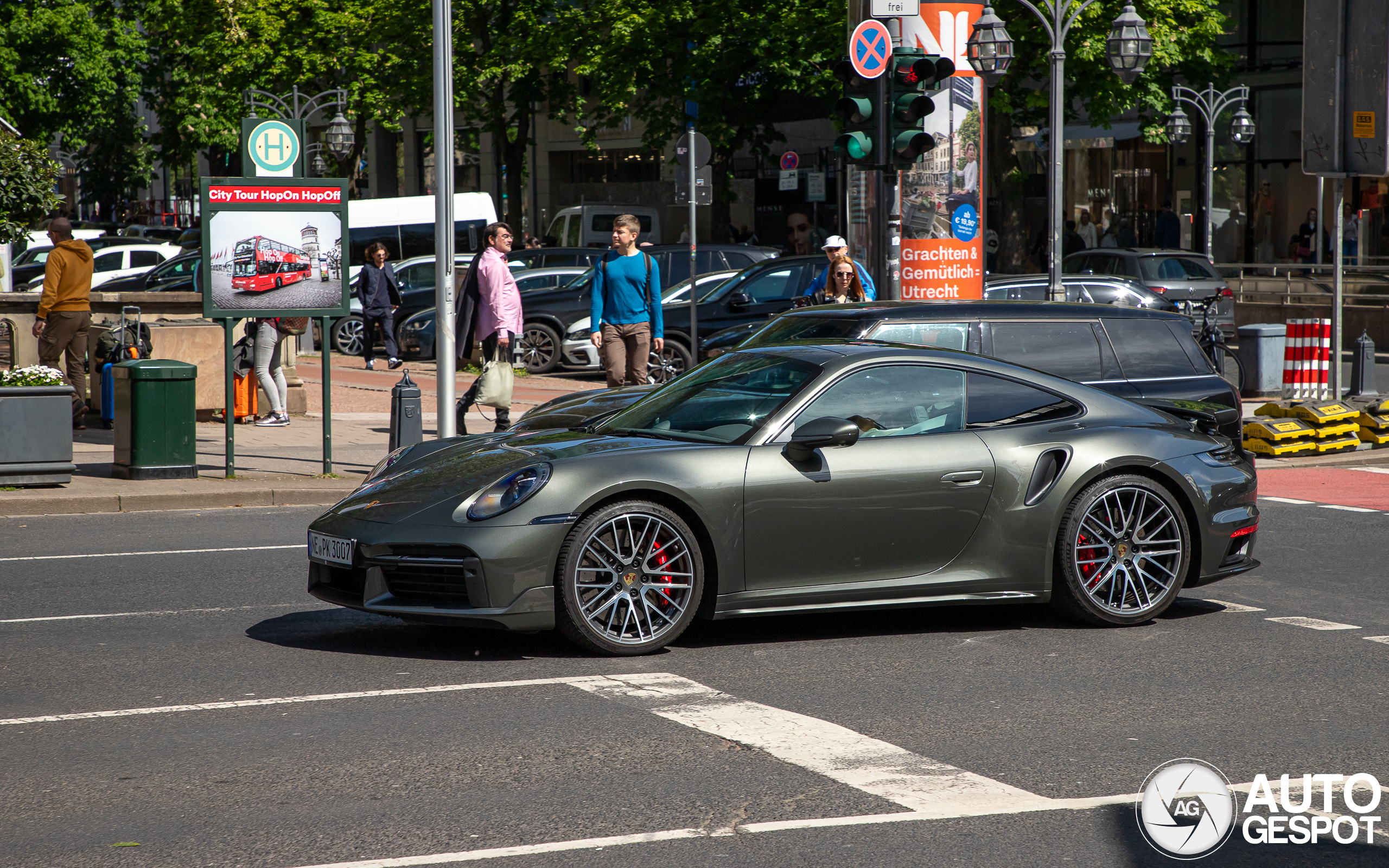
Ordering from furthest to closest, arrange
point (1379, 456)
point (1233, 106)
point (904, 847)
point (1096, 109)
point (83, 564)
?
point (1233, 106) → point (1096, 109) → point (1379, 456) → point (83, 564) → point (904, 847)

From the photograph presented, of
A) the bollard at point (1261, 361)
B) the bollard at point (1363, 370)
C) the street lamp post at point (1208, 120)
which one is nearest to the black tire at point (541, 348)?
the bollard at point (1261, 361)

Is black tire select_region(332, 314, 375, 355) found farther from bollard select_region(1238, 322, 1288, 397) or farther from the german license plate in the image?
the german license plate

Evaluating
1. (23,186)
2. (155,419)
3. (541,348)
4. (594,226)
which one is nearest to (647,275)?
(155,419)

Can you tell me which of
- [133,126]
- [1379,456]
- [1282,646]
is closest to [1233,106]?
[1379,456]

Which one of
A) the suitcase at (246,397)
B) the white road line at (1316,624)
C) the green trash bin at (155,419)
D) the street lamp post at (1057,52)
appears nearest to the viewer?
the white road line at (1316,624)

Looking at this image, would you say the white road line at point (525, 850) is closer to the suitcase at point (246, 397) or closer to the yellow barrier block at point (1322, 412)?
the yellow barrier block at point (1322, 412)

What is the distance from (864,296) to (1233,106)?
2828cm

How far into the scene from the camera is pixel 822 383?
698 cm

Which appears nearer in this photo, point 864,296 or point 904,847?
point 904,847

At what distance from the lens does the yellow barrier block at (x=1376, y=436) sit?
15.2m

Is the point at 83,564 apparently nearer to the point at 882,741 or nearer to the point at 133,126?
the point at 882,741

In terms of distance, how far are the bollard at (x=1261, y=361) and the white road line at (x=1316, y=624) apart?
42.3ft

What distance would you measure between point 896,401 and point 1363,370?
12.1 m

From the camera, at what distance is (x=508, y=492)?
6.45 metres
